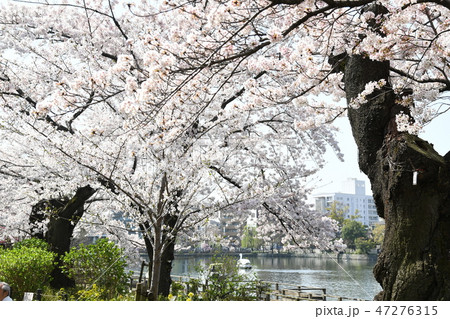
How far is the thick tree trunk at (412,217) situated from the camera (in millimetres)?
3836

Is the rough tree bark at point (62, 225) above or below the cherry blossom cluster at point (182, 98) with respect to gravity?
below

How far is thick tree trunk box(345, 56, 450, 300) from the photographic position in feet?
12.6

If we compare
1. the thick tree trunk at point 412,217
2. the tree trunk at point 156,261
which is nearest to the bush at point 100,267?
the tree trunk at point 156,261

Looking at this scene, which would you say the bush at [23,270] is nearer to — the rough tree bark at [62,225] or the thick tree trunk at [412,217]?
the rough tree bark at [62,225]

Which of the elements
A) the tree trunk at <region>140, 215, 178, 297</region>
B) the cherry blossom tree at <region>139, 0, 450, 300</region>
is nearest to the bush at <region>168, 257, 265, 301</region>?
the tree trunk at <region>140, 215, 178, 297</region>

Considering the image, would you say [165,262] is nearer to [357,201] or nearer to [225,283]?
[225,283]

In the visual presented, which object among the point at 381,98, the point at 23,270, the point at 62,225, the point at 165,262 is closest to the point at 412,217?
the point at 381,98

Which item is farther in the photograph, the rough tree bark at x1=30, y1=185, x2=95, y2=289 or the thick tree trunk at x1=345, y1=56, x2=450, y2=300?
the rough tree bark at x1=30, y1=185, x2=95, y2=289

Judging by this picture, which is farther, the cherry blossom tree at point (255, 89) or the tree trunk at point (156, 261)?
the tree trunk at point (156, 261)

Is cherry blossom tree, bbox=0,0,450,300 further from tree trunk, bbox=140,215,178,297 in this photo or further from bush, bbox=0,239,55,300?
bush, bbox=0,239,55,300

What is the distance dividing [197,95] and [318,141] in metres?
5.69

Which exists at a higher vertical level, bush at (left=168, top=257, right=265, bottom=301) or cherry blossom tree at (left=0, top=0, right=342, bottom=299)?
cherry blossom tree at (left=0, top=0, right=342, bottom=299)

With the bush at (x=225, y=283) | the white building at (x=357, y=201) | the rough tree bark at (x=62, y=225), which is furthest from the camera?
the white building at (x=357, y=201)

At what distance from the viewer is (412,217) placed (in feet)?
13.0
